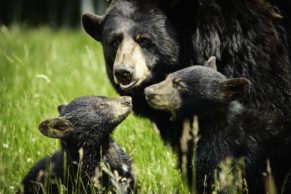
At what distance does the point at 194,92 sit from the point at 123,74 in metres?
0.74

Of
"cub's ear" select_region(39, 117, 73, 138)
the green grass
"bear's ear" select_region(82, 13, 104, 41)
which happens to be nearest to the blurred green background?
the green grass

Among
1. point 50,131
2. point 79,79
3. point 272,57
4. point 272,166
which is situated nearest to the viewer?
point 272,166

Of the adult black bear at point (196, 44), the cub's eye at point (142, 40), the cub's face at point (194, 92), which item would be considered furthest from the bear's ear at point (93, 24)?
the cub's face at point (194, 92)

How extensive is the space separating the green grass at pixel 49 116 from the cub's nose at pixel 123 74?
574 mm

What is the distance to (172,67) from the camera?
215 inches

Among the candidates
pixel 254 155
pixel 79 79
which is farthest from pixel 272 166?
pixel 79 79

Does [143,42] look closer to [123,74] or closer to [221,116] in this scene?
[123,74]

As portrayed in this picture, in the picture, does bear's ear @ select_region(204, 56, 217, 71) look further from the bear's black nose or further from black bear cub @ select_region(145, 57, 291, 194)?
the bear's black nose

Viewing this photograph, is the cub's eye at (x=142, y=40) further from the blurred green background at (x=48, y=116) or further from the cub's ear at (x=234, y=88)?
the cub's ear at (x=234, y=88)

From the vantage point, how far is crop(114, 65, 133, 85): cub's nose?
5117mm

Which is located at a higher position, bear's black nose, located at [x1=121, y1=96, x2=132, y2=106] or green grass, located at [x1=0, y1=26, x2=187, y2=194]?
bear's black nose, located at [x1=121, y1=96, x2=132, y2=106]

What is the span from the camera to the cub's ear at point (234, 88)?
4.46 metres

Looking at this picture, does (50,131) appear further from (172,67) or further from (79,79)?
(79,79)

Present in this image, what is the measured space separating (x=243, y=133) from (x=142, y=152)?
5.22ft
